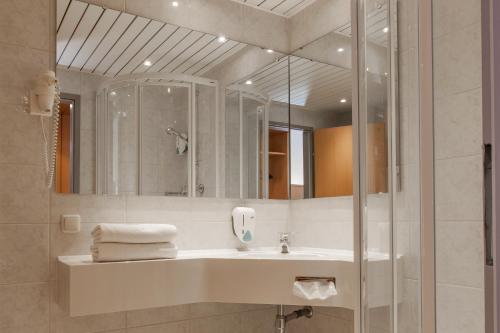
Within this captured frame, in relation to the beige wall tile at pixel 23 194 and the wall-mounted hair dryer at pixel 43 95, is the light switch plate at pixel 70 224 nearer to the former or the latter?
the beige wall tile at pixel 23 194

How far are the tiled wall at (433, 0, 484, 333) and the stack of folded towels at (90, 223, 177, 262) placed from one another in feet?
4.84

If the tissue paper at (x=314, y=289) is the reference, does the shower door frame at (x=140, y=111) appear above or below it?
above

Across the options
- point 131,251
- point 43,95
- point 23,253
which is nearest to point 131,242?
point 131,251

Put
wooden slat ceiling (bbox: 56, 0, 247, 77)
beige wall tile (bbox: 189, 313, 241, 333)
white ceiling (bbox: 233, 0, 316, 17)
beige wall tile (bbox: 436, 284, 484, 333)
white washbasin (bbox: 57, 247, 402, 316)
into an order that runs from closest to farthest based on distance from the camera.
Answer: beige wall tile (bbox: 436, 284, 484, 333) → white washbasin (bbox: 57, 247, 402, 316) → wooden slat ceiling (bbox: 56, 0, 247, 77) → beige wall tile (bbox: 189, 313, 241, 333) → white ceiling (bbox: 233, 0, 316, 17)

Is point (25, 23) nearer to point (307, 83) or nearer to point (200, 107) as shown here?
point (200, 107)

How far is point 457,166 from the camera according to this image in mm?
532

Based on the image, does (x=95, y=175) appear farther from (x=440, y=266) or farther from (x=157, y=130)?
(x=440, y=266)

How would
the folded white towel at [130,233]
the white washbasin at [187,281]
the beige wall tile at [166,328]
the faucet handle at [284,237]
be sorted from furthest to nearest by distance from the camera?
1. the faucet handle at [284,237]
2. the beige wall tile at [166,328]
3. the folded white towel at [130,233]
4. the white washbasin at [187,281]

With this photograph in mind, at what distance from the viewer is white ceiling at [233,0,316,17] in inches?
103

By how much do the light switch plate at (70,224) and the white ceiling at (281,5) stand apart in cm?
149

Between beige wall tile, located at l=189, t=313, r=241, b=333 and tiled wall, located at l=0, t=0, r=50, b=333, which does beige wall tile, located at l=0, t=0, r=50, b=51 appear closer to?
tiled wall, located at l=0, t=0, r=50, b=333

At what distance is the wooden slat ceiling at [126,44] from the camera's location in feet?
6.87

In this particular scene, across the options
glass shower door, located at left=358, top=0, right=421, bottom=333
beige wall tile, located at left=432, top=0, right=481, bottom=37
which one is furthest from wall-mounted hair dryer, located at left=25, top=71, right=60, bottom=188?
beige wall tile, located at left=432, top=0, right=481, bottom=37

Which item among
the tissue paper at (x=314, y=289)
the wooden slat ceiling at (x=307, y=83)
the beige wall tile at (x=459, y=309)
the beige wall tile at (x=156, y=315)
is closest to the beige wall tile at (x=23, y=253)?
the beige wall tile at (x=156, y=315)
